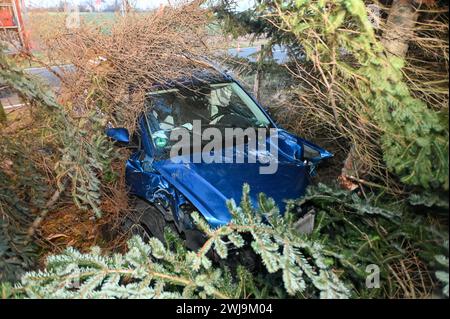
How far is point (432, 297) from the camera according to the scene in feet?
5.05

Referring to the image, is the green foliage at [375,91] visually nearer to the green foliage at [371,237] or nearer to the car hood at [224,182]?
the green foliage at [371,237]

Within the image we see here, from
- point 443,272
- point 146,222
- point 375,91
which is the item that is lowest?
point 146,222

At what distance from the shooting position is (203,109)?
11.7 feet

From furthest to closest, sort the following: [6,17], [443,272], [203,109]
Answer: [203,109] → [6,17] → [443,272]

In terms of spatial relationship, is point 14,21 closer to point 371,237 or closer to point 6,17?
point 6,17

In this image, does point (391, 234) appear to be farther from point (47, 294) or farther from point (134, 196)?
point (134, 196)

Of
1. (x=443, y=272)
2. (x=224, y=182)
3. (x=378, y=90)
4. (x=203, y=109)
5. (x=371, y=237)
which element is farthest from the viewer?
(x=203, y=109)

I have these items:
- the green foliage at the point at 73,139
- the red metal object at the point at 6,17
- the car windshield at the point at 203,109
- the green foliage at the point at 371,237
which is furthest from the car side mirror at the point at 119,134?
the green foliage at the point at 371,237

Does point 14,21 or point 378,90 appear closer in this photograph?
point 378,90

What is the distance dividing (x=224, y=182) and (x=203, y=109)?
3.67 ft

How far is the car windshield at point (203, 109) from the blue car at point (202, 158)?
0.4 inches

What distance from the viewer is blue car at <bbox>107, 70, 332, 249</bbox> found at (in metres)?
2.75

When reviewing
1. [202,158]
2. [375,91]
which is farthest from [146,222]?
[375,91]
